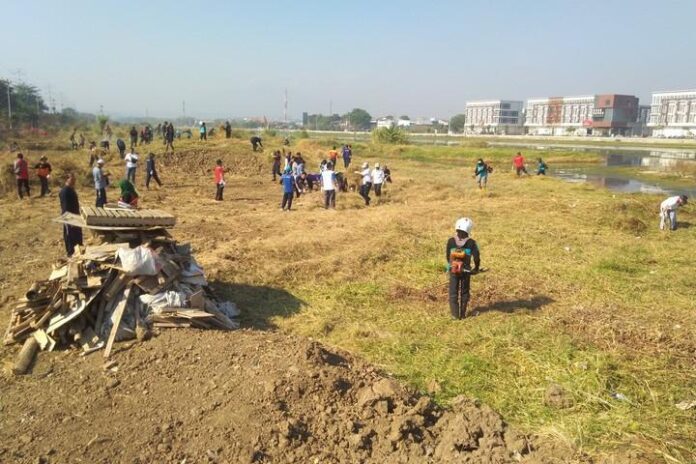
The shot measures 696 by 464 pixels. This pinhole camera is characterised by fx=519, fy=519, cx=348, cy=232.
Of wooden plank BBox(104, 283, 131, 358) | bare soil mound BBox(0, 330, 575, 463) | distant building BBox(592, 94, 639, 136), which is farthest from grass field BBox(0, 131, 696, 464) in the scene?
distant building BBox(592, 94, 639, 136)

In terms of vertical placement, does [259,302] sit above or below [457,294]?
below

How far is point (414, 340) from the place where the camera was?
6.56 meters

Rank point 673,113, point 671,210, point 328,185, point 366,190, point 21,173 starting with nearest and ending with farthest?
1. point 671,210
2. point 328,185
3. point 21,173
4. point 366,190
5. point 673,113

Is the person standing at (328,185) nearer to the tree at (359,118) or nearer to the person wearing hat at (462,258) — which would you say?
the person wearing hat at (462,258)

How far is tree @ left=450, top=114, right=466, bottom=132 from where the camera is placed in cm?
16438

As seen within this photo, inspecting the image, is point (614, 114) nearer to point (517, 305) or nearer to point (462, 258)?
point (517, 305)

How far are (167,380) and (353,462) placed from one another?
2041mm

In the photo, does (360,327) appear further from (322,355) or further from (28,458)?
(28,458)

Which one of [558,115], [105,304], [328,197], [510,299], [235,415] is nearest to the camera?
[235,415]

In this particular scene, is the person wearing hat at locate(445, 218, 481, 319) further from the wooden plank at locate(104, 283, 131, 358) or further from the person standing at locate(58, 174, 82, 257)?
the person standing at locate(58, 174, 82, 257)

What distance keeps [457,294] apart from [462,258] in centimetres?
60

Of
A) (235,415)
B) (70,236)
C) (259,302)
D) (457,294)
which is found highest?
(70,236)

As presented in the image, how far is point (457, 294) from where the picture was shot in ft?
23.4

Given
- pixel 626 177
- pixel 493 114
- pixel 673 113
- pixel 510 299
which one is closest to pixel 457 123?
pixel 493 114
